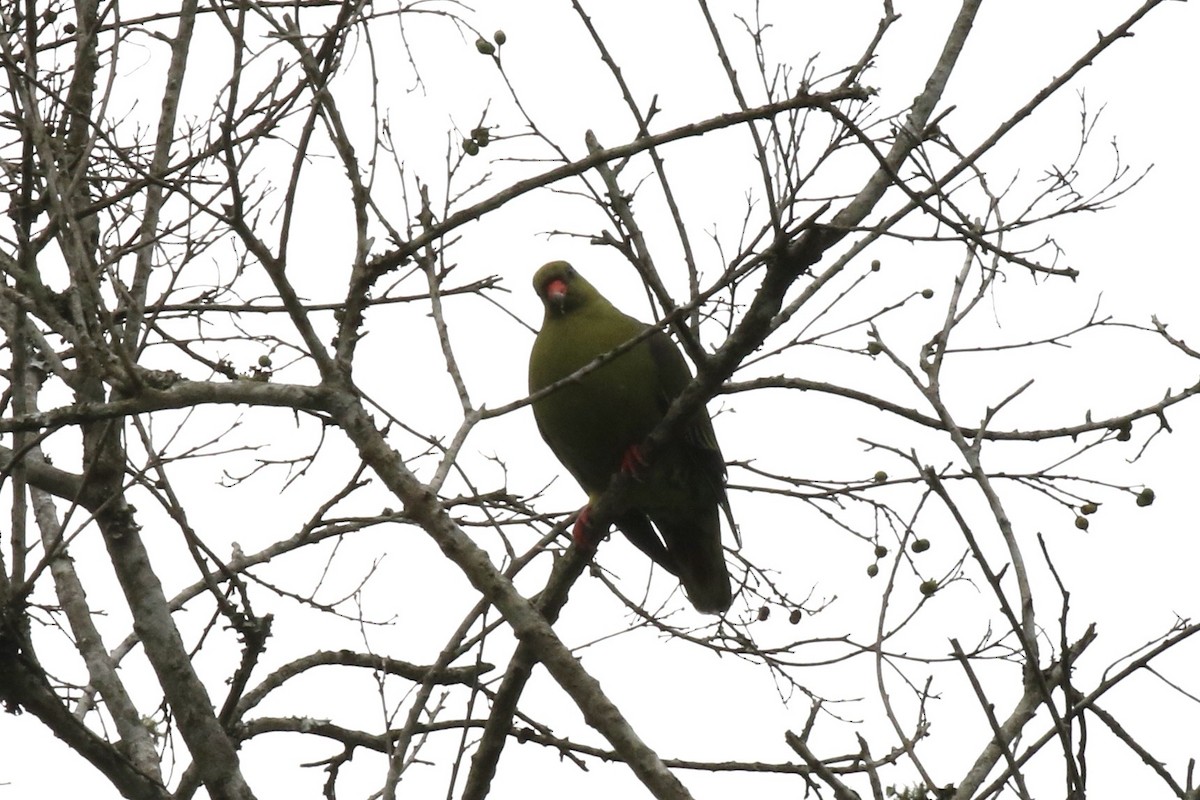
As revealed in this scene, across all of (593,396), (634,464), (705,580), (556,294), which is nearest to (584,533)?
(634,464)

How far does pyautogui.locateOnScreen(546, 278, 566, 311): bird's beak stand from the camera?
4.88m

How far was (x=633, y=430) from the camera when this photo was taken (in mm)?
4512

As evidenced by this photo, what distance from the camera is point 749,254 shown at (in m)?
2.96

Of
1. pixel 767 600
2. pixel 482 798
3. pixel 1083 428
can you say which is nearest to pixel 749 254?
pixel 1083 428

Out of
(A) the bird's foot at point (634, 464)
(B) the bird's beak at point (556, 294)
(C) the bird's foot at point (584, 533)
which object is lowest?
(C) the bird's foot at point (584, 533)

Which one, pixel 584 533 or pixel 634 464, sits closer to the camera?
pixel 584 533

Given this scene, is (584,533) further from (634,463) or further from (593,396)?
(593,396)

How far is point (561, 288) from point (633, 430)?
69cm

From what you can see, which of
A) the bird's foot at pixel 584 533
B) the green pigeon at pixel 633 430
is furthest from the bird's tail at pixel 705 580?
the bird's foot at pixel 584 533

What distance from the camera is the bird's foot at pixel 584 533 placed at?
12.1 ft

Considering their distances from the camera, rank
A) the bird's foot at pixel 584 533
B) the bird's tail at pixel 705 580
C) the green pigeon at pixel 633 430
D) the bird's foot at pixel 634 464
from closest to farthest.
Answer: the bird's foot at pixel 584 533
the bird's foot at pixel 634 464
the green pigeon at pixel 633 430
the bird's tail at pixel 705 580

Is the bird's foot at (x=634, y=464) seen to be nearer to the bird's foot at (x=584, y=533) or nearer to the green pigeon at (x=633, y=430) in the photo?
the green pigeon at (x=633, y=430)

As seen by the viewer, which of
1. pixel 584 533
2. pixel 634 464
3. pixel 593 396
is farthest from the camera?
pixel 593 396

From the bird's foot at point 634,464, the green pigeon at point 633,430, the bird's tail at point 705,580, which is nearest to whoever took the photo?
the bird's foot at point 634,464
